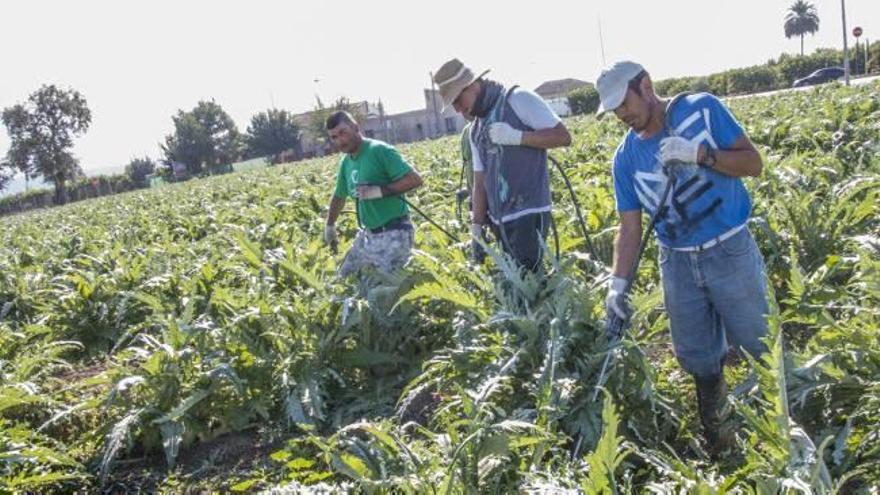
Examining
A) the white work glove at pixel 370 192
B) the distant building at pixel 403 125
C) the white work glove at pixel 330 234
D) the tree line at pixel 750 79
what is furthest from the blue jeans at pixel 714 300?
the distant building at pixel 403 125

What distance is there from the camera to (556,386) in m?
3.28

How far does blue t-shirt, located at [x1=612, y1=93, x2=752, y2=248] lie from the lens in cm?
299

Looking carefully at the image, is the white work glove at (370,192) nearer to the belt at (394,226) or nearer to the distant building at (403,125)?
the belt at (394,226)

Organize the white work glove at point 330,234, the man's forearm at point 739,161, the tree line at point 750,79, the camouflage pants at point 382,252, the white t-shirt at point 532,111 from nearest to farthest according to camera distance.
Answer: the man's forearm at point 739,161 < the white t-shirt at point 532,111 < the camouflage pants at point 382,252 < the white work glove at point 330,234 < the tree line at point 750,79

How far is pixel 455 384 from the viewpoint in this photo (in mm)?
3127

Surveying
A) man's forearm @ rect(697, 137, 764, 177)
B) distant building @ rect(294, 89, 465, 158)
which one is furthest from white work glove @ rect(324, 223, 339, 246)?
distant building @ rect(294, 89, 465, 158)

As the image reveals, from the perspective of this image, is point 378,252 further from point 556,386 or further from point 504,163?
point 556,386

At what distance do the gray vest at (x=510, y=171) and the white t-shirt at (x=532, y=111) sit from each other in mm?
30

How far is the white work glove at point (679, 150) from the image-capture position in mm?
2855

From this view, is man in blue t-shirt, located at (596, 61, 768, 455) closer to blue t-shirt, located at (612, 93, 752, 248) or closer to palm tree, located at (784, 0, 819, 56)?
blue t-shirt, located at (612, 93, 752, 248)

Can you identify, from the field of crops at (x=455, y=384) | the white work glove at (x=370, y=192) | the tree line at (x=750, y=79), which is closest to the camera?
the field of crops at (x=455, y=384)

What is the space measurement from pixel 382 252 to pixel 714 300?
9.52 ft

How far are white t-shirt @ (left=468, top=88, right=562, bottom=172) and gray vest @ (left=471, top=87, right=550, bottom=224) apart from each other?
0.03 metres

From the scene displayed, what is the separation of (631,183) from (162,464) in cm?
303
